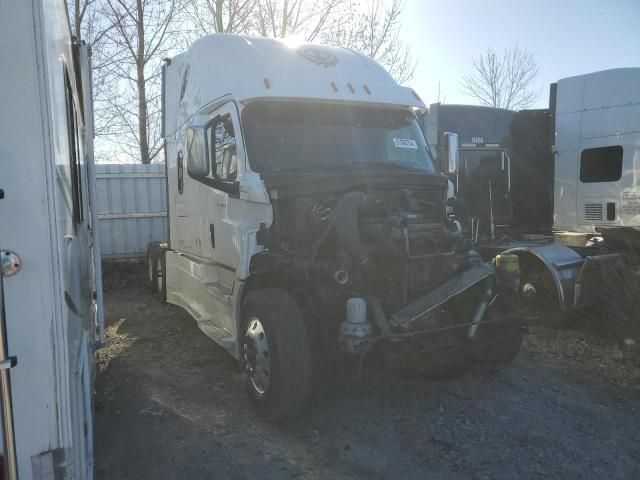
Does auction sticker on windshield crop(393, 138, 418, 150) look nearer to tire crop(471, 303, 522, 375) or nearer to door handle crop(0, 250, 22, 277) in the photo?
tire crop(471, 303, 522, 375)

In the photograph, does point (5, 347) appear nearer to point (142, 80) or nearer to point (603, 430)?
point (603, 430)

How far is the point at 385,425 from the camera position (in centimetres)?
425

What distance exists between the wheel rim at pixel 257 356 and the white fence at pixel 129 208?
772 cm

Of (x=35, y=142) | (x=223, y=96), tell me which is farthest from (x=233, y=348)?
(x=35, y=142)

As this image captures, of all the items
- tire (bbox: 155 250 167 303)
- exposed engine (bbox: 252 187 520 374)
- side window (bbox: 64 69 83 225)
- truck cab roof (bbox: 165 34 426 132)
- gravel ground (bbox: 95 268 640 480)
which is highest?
truck cab roof (bbox: 165 34 426 132)

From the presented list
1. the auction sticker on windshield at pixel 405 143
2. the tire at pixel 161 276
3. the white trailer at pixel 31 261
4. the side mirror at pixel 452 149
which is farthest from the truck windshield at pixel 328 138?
the tire at pixel 161 276

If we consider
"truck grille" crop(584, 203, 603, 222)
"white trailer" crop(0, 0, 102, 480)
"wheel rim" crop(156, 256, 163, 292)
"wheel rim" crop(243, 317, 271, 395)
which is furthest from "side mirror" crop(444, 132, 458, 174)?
"wheel rim" crop(156, 256, 163, 292)

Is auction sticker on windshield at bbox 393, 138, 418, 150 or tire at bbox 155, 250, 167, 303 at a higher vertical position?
auction sticker on windshield at bbox 393, 138, 418, 150

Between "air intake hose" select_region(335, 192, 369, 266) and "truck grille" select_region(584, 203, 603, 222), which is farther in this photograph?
"truck grille" select_region(584, 203, 603, 222)

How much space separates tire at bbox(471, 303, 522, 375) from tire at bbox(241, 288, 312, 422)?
1.39m

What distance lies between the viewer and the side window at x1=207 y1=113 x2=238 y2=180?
5117 mm

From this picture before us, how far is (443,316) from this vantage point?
4188 millimetres

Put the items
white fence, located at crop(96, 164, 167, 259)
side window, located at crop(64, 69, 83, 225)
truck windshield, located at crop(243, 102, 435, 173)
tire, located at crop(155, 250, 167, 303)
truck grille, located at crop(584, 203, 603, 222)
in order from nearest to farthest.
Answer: side window, located at crop(64, 69, 83, 225) → truck windshield, located at crop(243, 102, 435, 173) → truck grille, located at crop(584, 203, 603, 222) → tire, located at crop(155, 250, 167, 303) → white fence, located at crop(96, 164, 167, 259)

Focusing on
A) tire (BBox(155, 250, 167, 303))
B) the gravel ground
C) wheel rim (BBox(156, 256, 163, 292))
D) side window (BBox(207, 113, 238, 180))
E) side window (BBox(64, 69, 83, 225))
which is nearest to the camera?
side window (BBox(64, 69, 83, 225))
